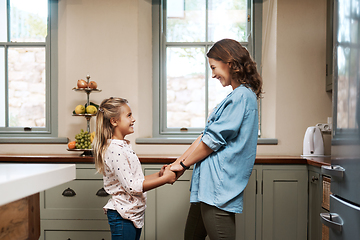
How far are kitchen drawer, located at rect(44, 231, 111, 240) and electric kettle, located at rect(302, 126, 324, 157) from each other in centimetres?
165

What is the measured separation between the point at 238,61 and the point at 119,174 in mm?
743

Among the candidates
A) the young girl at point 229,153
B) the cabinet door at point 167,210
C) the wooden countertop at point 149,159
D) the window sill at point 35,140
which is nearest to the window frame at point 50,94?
the window sill at point 35,140

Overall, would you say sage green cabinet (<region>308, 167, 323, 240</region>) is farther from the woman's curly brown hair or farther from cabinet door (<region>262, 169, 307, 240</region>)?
the woman's curly brown hair

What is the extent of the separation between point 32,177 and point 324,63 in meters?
2.60

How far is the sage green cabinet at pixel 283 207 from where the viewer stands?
2.24m

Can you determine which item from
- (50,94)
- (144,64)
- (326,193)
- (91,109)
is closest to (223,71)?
(326,193)

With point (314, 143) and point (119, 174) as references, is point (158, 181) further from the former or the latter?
point (314, 143)

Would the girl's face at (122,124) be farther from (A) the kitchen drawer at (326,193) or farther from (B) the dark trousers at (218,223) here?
(A) the kitchen drawer at (326,193)

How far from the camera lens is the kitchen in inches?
104

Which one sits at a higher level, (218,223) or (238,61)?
(238,61)

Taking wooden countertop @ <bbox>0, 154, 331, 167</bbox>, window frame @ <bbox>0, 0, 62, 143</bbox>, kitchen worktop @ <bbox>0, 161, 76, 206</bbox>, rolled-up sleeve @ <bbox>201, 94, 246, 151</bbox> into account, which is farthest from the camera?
window frame @ <bbox>0, 0, 62, 143</bbox>

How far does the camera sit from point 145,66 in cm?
281

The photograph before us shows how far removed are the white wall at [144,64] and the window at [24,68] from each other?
0.78 ft

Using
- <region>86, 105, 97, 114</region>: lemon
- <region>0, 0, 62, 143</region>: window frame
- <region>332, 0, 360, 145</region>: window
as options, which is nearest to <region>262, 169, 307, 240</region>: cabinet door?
<region>332, 0, 360, 145</region>: window
